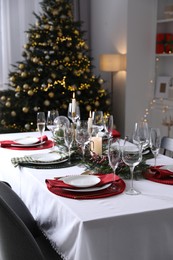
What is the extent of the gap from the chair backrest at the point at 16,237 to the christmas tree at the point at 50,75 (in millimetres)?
3216

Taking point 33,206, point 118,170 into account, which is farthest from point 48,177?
point 118,170

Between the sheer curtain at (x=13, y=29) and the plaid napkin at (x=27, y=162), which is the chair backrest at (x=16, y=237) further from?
the sheer curtain at (x=13, y=29)

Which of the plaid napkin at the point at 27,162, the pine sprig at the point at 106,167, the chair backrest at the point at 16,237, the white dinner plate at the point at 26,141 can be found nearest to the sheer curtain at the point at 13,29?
the white dinner plate at the point at 26,141

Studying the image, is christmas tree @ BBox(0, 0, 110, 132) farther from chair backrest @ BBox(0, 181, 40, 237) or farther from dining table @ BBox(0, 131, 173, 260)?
dining table @ BBox(0, 131, 173, 260)

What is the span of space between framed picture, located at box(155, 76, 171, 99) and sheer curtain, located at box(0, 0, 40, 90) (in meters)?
1.85

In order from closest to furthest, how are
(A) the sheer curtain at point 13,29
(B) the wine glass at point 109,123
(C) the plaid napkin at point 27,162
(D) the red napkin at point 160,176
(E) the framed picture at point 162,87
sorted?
(D) the red napkin at point 160,176
(C) the plaid napkin at point 27,162
(B) the wine glass at point 109,123
(E) the framed picture at point 162,87
(A) the sheer curtain at point 13,29

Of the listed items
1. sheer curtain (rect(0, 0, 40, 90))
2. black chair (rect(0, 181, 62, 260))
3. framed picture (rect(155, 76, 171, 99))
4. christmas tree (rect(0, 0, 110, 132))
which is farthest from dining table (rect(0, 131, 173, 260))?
sheer curtain (rect(0, 0, 40, 90))

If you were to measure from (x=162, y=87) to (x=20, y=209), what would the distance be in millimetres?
3434

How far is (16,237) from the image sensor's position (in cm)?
133

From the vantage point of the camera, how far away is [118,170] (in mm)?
1808

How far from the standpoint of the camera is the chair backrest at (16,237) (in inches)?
51.3

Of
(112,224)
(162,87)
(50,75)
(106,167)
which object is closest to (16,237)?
(112,224)

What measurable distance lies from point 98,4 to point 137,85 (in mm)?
1299

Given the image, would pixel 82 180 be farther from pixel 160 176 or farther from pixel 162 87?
pixel 162 87
